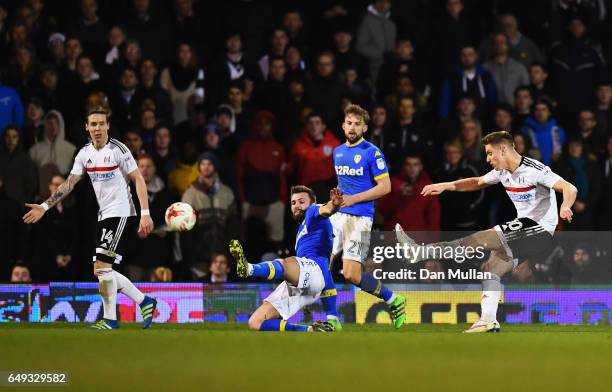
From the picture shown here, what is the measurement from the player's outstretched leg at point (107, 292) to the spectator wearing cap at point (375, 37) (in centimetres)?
738

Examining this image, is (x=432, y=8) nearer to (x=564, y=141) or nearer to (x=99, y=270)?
(x=564, y=141)

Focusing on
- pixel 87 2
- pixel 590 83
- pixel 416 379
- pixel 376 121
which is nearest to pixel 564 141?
pixel 590 83

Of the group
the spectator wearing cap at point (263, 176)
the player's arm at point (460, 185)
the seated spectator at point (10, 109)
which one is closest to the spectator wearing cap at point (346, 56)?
the spectator wearing cap at point (263, 176)

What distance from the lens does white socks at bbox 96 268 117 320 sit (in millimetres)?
12969

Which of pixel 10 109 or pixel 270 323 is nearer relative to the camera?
pixel 270 323

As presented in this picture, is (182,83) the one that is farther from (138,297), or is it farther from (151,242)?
(138,297)

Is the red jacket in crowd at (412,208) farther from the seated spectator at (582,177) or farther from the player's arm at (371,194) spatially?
the player's arm at (371,194)

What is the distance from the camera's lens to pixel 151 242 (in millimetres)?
16562

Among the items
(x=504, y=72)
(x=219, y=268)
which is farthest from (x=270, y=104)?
(x=504, y=72)

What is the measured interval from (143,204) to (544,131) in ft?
23.3

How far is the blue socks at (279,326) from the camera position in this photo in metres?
12.7

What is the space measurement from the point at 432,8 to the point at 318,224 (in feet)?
27.1

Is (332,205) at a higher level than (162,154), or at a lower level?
lower

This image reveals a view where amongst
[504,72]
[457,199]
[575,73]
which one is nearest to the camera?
[457,199]
